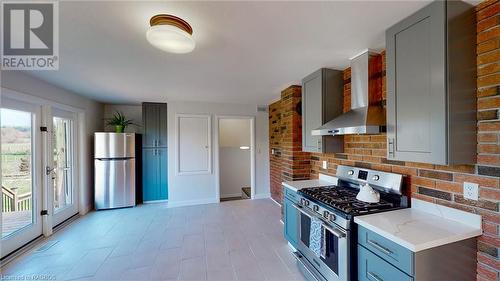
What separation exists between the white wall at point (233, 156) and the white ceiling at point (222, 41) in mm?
3178

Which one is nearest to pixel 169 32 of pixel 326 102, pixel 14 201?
pixel 326 102

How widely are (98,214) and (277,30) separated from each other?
4609 mm

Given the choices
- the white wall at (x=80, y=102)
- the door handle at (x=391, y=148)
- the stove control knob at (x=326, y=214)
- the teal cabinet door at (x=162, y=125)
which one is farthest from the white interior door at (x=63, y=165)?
the door handle at (x=391, y=148)

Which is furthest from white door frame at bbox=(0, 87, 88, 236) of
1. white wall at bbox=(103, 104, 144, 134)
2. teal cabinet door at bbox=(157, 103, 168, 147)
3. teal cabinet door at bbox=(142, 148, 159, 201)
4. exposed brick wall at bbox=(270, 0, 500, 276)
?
exposed brick wall at bbox=(270, 0, 500, 276)

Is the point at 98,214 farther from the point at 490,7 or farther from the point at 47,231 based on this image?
the point at 490,7

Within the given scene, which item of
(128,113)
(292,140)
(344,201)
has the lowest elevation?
(344,201)

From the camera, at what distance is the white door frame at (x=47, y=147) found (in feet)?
8.54

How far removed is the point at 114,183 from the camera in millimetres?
4211

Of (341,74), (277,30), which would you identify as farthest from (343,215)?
(341,74)

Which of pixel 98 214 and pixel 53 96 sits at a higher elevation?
pixel 53 96

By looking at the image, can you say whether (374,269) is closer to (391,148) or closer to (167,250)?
(391,148)

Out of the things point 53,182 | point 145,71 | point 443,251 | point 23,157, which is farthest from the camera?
point 53,182

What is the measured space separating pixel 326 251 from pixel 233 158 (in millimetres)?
4743

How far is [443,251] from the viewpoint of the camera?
1.20 metres
